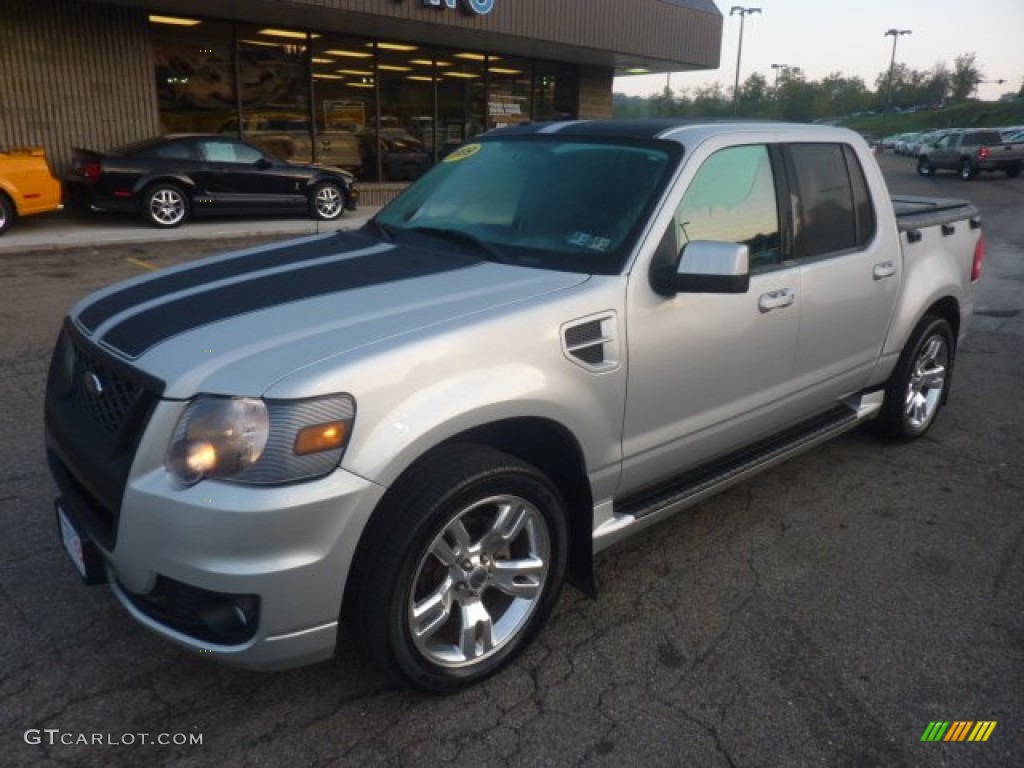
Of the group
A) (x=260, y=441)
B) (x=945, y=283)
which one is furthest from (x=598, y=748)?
(x=945, y=283)

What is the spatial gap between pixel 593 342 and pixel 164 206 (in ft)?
40.0

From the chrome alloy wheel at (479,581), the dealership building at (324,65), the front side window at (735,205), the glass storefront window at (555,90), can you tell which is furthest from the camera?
the glass storefront window at (555,90)

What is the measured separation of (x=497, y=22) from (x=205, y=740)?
16.7 meters

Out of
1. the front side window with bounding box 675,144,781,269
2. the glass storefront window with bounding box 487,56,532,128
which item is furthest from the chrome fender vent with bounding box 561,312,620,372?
the glass storefront window with bounding box 487,56,532,128

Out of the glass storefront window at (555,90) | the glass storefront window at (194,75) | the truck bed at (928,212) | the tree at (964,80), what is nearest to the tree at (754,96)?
the tree at (964,80)

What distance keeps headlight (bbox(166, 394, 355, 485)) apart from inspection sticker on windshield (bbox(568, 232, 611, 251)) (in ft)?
4.21

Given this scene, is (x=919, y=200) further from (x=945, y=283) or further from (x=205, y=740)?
(x=205, y=740)

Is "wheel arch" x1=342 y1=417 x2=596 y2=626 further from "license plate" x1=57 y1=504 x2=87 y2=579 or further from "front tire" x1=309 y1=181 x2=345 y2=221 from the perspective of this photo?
"front tire" x1=309 y1=181 x2=345 y2=221

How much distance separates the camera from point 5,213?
39.0 ft

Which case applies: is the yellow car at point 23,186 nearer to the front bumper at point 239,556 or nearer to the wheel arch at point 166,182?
the wheel arch at point 166,182

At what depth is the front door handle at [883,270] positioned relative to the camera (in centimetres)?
417

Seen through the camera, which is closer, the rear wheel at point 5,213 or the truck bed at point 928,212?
the truck bed at point 928,212

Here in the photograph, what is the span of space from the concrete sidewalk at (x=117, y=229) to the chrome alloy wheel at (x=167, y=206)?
0.18m

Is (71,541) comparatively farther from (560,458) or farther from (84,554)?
(560,458)
